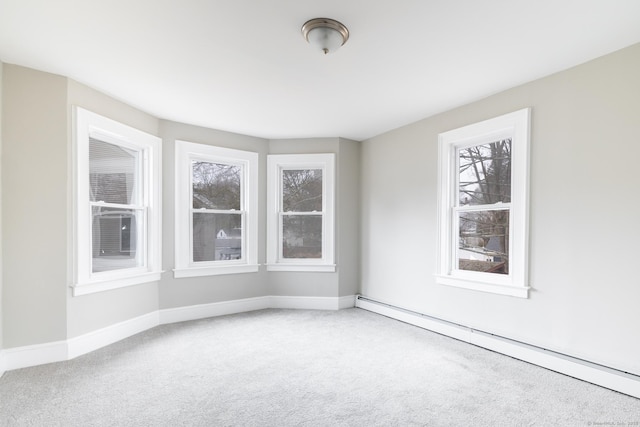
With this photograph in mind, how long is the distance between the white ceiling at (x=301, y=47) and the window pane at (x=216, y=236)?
153 cm

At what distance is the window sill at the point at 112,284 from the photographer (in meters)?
3.11

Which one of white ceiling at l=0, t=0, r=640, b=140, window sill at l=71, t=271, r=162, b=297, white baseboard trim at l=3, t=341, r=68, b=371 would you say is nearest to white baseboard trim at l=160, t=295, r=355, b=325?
window sill at l=71, t=271, r=162, b=297

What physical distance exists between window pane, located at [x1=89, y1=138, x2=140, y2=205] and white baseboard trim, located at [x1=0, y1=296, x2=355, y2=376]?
1.33 metres

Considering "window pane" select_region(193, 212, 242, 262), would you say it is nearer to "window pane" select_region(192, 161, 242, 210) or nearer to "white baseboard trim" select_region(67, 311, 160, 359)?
"window pane" select_region(192, 161, 242, 210)

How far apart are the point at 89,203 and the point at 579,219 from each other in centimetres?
432

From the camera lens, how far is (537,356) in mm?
2883

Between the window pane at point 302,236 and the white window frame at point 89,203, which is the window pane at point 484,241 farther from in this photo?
the white window frame at point 89,203

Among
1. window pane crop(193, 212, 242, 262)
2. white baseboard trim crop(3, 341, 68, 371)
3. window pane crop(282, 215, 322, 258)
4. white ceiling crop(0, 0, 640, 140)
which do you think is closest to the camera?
white ceiling crop(0, 0, 640, 140)

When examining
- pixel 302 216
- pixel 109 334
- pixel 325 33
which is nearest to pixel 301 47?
pixel 325 33

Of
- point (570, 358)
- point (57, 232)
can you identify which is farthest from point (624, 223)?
point (57, 232)

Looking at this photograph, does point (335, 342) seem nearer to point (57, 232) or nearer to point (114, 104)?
point (57, 232)

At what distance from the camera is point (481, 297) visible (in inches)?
134

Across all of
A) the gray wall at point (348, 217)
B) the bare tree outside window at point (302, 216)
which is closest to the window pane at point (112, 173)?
the bare tree outside window at point (302, 216)

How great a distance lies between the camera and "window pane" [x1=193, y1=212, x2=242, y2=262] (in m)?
4.48
